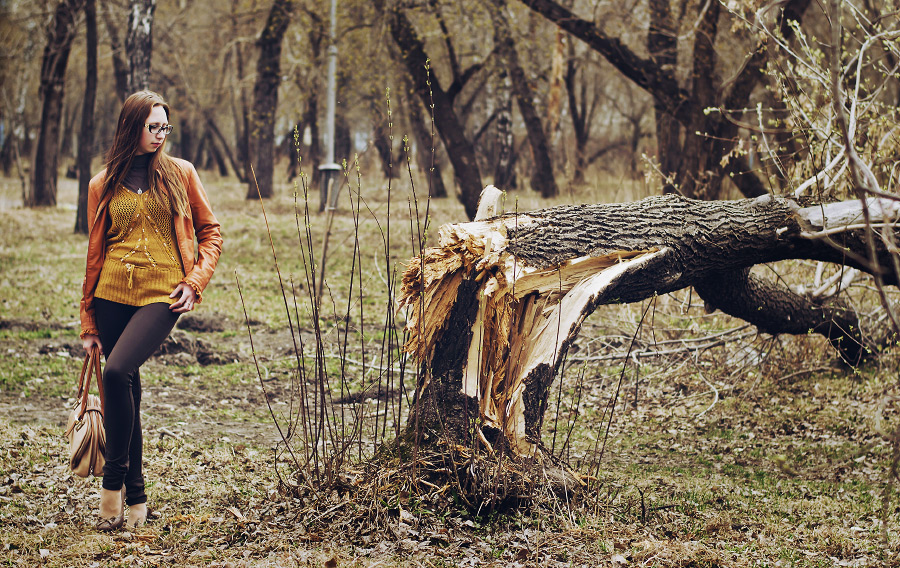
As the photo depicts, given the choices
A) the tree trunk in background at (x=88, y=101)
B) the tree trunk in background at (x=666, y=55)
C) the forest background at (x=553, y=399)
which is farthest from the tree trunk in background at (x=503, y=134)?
the tree trunk in background at (x=88, y=101)

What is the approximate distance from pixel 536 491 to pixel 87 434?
2006mm

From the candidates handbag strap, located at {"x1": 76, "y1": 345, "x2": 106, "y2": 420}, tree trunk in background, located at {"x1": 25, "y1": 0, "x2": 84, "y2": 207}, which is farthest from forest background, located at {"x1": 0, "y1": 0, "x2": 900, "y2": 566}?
tree trunk in background, located at {"x1": 25, "y1": 0, "x2": 84, "y2": 207}

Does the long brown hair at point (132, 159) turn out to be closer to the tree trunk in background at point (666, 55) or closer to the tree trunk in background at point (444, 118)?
the tree trunk in background at point (666, 55)

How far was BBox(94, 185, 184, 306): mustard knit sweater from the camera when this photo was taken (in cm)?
354

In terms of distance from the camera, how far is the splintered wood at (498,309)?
397 cm

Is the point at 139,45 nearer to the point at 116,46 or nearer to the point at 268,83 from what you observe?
the point at 268,83

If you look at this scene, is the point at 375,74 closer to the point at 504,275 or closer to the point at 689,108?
the point at 689,108

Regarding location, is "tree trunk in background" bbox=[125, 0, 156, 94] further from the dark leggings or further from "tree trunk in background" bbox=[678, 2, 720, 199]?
the dark leggings

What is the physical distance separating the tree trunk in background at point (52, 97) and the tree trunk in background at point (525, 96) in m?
8.13

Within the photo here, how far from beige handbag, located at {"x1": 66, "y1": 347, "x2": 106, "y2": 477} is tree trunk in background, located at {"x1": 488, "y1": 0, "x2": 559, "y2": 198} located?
10.9 metres

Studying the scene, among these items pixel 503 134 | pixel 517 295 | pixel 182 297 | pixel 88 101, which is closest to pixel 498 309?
pixel 517 295

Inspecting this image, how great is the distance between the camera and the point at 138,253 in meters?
3.56

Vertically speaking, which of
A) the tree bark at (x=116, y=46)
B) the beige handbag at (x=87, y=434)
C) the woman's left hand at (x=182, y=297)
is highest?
the tree bark at (x=116, y=46)

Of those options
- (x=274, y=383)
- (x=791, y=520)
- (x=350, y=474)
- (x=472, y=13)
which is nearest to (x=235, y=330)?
(x=274, y=383)
